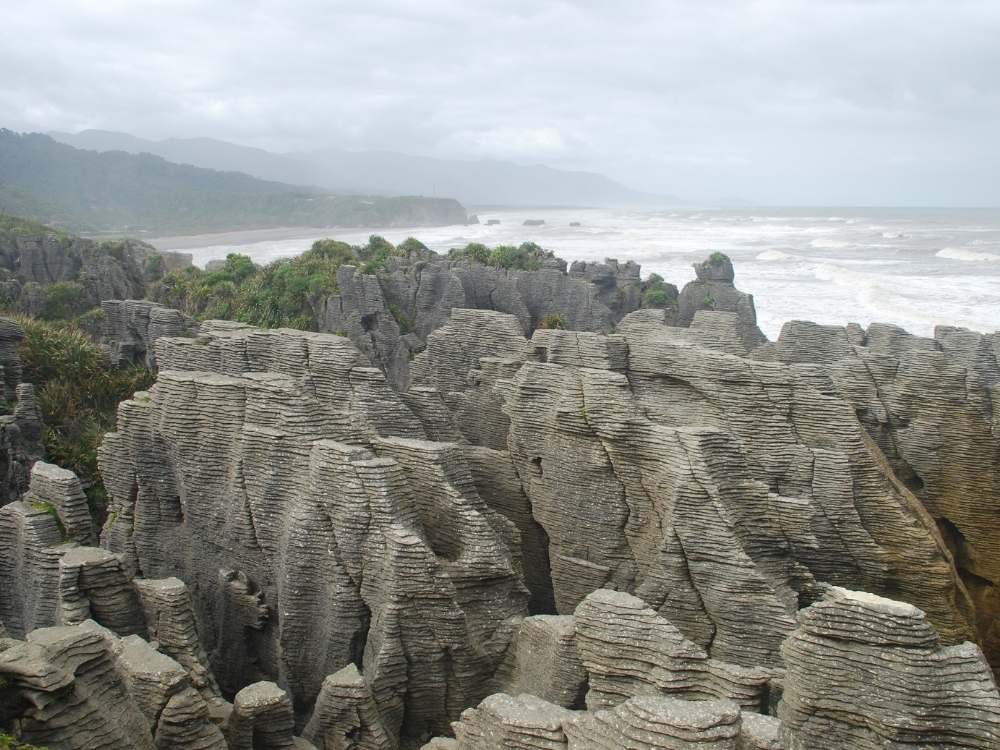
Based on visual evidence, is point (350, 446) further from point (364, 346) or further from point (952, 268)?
point (952, 268)

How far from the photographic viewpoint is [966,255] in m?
86.4

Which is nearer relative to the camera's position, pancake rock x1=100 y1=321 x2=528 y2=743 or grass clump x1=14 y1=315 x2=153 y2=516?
pancake rock x1=100 y1=321 x2=528 y2=743

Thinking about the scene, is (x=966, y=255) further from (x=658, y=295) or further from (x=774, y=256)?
(x=658, y=295)

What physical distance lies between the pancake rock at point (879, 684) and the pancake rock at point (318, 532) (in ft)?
13.2

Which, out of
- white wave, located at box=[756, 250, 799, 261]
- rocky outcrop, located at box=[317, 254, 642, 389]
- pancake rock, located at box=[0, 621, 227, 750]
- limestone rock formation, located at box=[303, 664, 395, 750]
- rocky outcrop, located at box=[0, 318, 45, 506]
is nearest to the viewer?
pancake rock, located at box=[0, 621, 227, 750]

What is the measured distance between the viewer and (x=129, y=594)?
9992mm

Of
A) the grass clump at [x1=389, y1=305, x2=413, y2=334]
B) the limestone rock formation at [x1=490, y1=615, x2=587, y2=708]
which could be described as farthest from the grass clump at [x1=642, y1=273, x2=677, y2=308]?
the limestone rock formation at [x1=490, y1=615, x2=587, y2=708]

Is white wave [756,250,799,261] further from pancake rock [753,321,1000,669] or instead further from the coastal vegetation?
pancake rock [753,321,1000,669]

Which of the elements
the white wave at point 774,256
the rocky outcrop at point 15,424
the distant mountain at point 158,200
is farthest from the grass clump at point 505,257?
the distant mountain at point 158,200

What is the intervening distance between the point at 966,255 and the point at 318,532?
93.5 metres

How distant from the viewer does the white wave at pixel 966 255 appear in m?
83.1

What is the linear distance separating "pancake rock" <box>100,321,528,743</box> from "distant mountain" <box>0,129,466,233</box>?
140m

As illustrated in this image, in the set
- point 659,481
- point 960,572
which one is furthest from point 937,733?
point 960,572

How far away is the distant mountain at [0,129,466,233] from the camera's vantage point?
153 m
